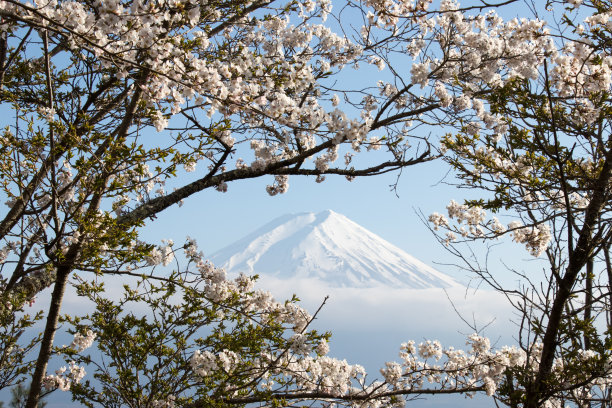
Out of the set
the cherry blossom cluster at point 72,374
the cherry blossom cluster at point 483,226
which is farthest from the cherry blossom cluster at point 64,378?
the cherry blossom cluster at point 483,226

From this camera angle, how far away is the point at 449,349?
6.52 meters

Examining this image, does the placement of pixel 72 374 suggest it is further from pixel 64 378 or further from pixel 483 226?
pixel 483 226

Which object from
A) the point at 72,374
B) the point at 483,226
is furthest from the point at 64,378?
the point at 483,226

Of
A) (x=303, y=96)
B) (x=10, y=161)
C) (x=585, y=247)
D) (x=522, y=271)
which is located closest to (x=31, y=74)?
(x=10, y=161)

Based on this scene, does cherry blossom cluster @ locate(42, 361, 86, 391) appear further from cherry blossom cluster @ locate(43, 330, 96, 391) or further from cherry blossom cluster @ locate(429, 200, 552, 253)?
cherry blossom cluster @ locate(429, 200, 552, 253)

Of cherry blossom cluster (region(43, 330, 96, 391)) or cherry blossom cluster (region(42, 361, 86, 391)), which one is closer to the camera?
cherry blossom cluster (region(43, 330, 96, 391))

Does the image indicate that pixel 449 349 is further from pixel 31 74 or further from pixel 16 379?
pixel 31 74

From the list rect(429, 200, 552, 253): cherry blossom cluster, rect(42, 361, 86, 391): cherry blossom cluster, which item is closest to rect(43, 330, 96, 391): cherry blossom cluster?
rect(42, 361, 86, 391): cherry blossom cluster

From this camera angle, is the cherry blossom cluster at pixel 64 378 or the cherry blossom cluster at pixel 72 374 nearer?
the cherry blossom cluster at pixel 72 374

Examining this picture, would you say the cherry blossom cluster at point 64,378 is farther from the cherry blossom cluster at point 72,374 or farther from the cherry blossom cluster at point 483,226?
the cherry blossom cluster at point 483,226

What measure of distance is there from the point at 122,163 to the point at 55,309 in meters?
1.83

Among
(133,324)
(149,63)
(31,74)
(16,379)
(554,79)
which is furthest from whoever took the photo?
(31,74)

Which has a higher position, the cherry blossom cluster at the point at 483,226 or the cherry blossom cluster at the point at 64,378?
the cherry blossom cluster at the point at 483,226

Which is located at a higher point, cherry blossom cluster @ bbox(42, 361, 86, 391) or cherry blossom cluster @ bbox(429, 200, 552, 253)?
cherry blossom cluster @ bbox(429, 200, 552, 253)
